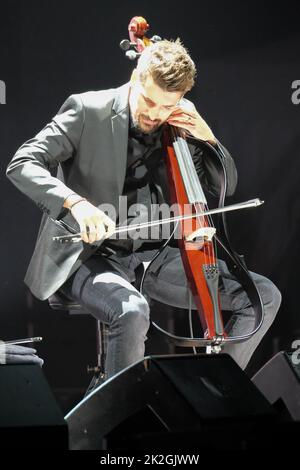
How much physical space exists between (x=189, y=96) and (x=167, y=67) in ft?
2.79

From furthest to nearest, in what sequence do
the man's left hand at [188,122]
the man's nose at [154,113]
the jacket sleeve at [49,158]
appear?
the man's left hand at [188,122], the man's nose at [154,113], the jacket sleeve at [49,158]

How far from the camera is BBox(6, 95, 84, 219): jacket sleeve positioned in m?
2.46

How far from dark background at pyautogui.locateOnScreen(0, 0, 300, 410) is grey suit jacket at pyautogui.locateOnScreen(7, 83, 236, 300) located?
56 cm

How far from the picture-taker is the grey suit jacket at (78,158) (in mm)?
2590

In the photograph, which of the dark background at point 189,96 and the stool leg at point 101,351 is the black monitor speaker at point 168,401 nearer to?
the stool leg at point 101,351

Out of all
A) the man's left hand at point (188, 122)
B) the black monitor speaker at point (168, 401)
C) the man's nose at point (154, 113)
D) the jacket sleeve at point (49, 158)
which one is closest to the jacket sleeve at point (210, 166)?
the man's left hand at point (188, 122)

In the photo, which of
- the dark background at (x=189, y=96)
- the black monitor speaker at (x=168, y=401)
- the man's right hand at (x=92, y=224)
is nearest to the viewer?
the black monitor speaker at (x=168, y=401)

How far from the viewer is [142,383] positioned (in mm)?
1953

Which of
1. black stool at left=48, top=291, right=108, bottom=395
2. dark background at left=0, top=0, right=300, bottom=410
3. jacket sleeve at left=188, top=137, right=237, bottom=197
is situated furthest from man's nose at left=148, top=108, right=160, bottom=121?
dark background at left=0, top=0, right=300, bottom=410

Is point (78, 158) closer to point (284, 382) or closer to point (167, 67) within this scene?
point (167, 67)

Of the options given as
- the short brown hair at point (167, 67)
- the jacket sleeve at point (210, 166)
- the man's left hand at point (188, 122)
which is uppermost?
the short brown hair at point (167, 67)

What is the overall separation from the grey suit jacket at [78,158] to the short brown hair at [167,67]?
18 centimetres

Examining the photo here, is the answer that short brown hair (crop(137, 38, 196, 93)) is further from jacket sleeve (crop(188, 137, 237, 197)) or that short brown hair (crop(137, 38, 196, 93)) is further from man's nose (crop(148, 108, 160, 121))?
jacket sleeve (crop(188, 137, 237, 197))

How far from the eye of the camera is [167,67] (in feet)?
8.25
